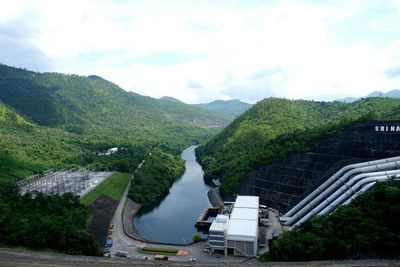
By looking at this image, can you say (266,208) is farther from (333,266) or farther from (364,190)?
(333,266)

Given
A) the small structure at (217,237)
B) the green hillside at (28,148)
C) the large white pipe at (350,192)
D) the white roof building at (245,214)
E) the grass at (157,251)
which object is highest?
the green hillside at (28,148)

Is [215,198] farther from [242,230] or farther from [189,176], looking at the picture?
[189,176]

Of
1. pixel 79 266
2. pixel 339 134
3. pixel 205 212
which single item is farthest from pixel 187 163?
pixel 79 266

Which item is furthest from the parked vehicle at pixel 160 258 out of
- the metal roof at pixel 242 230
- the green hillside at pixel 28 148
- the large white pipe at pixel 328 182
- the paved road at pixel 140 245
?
the green hillside at pixel 28 148

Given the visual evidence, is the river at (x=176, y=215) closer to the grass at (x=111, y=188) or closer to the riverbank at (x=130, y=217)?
the riverbank at (x=130, y=217)

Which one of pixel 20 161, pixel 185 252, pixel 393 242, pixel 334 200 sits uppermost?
pixel 20 161
